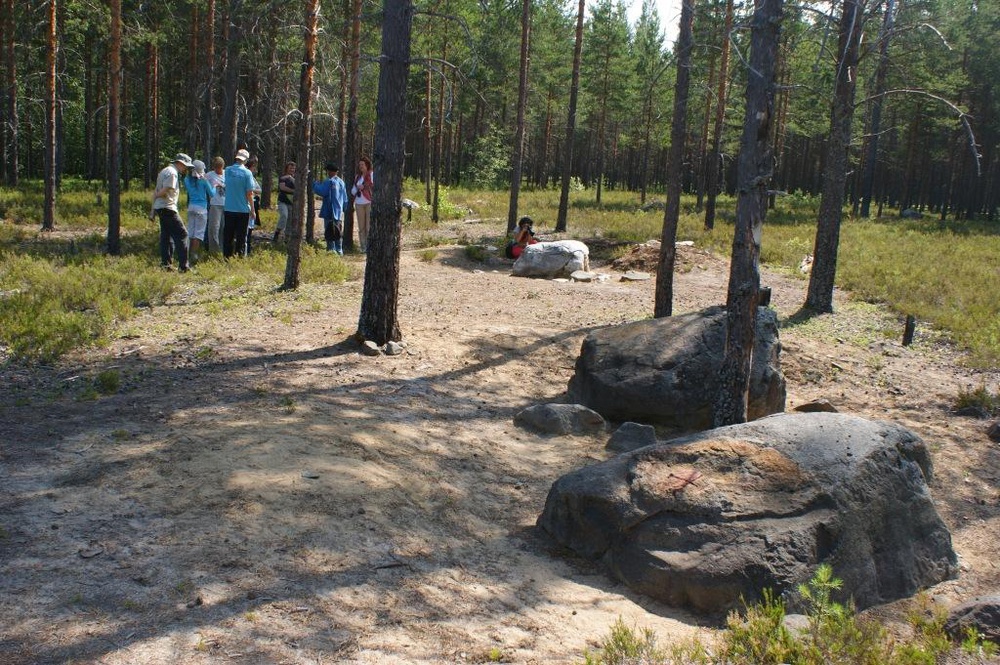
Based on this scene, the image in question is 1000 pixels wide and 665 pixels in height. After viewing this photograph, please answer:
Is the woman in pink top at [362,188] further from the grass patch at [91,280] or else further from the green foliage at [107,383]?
the green foliage at [107,383]

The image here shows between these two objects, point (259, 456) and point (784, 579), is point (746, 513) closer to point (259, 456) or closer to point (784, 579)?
point (784, 579)

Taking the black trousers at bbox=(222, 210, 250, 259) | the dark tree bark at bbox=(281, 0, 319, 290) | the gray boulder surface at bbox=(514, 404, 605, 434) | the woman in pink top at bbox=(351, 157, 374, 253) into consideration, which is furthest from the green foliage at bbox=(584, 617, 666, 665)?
Answer: the woman in pink top at bbox=(351, 157, 374, 253)

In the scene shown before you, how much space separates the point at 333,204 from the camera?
1667cm

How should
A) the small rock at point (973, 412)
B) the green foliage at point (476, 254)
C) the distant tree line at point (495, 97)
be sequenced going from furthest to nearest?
the distant tree line at point (495, 97) < the green foliage at point (476, 254) < the small rock at point (973, 412)

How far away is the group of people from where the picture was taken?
1310cm

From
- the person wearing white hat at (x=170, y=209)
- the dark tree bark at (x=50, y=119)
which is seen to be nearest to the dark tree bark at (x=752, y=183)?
the person wearing white hat at (x=170, y=209)

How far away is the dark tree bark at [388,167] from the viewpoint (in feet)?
29.8

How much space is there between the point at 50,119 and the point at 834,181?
17.5 m

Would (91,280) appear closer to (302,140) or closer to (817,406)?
(302,140)

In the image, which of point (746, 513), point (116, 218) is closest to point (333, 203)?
point (116, 218)

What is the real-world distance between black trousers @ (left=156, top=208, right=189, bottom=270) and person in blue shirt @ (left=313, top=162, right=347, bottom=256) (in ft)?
11.4

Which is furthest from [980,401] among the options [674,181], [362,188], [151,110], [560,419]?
[151,110]

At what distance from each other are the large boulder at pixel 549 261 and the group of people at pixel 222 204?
3.77 meters

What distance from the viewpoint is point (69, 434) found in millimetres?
6301
